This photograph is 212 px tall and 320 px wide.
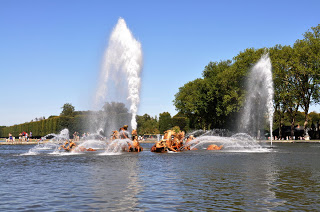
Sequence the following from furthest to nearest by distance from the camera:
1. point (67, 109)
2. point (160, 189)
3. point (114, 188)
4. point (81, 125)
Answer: point (67, 109), point (81, 125), point (114, 188), point (160, 189)

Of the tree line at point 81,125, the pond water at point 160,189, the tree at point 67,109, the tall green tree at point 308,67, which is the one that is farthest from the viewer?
the tree at point 67,109

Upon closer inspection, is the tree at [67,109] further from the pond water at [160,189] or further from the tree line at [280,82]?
the pond water at [160,189]

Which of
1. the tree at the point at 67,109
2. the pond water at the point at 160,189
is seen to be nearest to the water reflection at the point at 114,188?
the pond water at the point at 160,189

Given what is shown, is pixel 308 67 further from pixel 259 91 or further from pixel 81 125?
pixel 81 125

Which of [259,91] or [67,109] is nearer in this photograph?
[259,91]

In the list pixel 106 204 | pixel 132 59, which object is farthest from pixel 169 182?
pixel 132 59

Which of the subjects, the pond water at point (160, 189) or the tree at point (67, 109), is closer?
the pond water at point (160, 189)

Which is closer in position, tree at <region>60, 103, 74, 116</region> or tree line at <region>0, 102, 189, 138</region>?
tree line at <region>0, 102, 189, 138</region>

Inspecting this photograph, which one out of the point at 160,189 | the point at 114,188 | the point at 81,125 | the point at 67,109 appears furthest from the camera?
the point at 67,109

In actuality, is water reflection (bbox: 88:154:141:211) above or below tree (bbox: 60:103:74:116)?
below

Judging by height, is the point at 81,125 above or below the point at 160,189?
above

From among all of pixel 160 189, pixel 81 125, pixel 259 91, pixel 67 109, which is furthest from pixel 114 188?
pixel 67 109


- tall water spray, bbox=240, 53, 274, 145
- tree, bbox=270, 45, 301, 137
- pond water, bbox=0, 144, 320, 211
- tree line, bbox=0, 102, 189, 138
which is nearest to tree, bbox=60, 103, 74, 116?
tree line, bbox=0, 102, 189, 138

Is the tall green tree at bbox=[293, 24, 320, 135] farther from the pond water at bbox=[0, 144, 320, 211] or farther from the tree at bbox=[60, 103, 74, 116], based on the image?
the tree at bbox=[60, 103, 74, 116]
